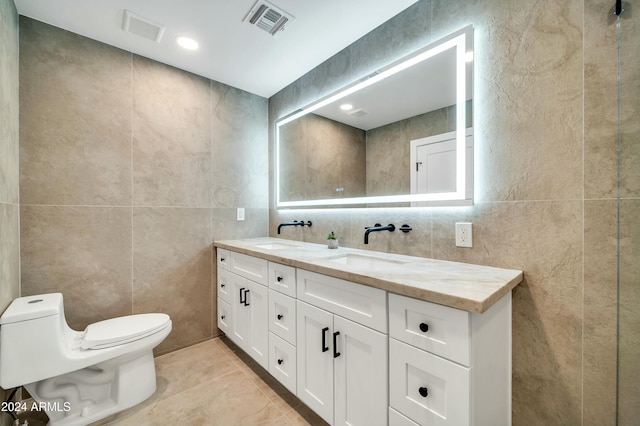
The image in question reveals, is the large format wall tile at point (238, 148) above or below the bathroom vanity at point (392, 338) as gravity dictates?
above

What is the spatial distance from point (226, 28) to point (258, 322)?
1.97 metres

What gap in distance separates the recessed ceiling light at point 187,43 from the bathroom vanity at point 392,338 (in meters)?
1.60

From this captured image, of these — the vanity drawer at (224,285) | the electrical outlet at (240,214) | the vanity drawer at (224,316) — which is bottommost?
the vanity drawer at (224,316)

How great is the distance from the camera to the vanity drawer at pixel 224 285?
221 centimetres

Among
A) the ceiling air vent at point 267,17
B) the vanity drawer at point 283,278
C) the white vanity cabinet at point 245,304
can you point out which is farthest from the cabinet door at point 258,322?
the ceiling air vent at point 267,17

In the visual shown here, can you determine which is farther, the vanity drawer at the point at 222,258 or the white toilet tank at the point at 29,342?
the vanity drawer at the point at 222,258

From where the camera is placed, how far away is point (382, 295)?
40.8 inches

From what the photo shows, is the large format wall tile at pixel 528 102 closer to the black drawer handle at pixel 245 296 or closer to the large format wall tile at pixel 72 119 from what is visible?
the black drawer handle at pixel 245 296

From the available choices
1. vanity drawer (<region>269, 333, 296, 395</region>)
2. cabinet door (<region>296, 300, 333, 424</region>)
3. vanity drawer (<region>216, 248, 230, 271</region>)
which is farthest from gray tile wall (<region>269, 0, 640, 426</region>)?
vanity drawer (<region>216, 248, 230, 271</region>)

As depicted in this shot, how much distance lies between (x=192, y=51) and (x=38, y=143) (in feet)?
3.85

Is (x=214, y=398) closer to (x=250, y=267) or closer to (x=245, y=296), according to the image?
(x=245, y=296)

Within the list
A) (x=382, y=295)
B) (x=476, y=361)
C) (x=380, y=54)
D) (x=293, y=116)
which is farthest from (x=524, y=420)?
(x=293, y=116)

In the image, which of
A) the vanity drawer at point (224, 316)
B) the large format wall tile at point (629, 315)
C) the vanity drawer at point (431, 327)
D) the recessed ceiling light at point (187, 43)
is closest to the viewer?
the vanity drawer at point (431, 327)

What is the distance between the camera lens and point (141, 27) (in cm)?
175
